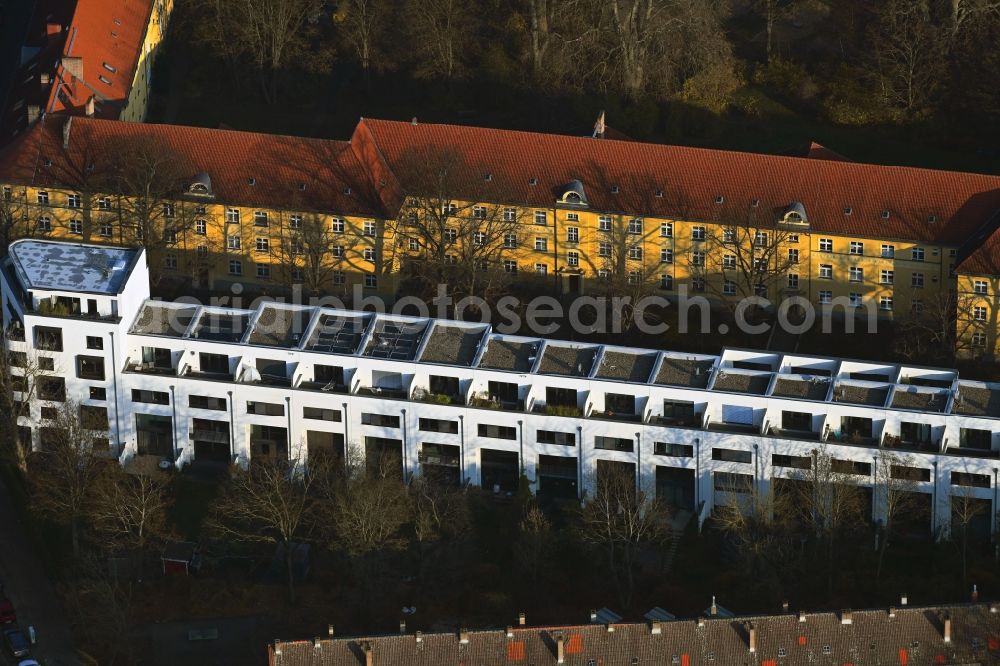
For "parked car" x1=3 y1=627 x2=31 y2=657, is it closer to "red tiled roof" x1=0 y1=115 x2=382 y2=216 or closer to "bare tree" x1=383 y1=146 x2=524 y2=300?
"red tiled roof" x1=0 y1=115 x2=382 y2=216

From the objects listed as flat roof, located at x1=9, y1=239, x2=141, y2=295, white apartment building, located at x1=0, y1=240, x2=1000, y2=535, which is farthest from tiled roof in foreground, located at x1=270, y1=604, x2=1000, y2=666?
flat roof, located at x1=9, y1=239, x2=141, y2=295

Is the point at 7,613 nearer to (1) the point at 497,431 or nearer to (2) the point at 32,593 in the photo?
(2) the point at 32,593

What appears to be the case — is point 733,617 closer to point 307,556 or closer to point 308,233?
point 307,556

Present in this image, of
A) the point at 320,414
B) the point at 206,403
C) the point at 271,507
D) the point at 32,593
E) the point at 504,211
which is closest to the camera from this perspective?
the point at 271,507

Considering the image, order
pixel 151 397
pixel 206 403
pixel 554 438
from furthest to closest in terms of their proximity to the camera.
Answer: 1. pixel 151 397
2. pixel 206 403
3. pixel 554 438

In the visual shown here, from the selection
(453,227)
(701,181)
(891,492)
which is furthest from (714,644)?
(453,227)

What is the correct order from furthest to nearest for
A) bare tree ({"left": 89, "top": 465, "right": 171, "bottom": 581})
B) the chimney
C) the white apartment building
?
the chimney, bare tree ({"left": 89, "top": 465, "right": 171, "bottom": 581}), the white apartment building

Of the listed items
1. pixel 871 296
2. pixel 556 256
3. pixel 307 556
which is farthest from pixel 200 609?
pixel 871 296
